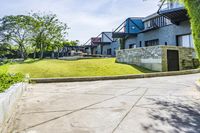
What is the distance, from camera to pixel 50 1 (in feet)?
44.2

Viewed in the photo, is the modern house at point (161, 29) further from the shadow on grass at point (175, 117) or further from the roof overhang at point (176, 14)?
the shadow on grass at point (175, 117)

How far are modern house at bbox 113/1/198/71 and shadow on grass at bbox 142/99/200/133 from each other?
262 inches

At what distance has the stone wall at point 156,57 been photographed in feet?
57.2

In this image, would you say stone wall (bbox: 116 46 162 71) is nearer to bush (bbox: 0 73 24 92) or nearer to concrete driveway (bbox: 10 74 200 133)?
concrete driveway (bbox: 10 74 200 133)

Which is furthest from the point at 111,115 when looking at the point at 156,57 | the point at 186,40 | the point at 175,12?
the point at 186,40

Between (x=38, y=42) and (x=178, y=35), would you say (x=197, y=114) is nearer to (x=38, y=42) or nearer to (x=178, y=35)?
(x=178, y=35)

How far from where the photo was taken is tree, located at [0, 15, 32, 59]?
38.9 metres

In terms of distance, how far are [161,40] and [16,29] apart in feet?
80.8

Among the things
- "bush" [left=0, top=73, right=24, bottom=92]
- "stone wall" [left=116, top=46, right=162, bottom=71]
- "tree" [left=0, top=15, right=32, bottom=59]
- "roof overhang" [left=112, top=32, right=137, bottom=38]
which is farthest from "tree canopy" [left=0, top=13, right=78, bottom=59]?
"bush" [left=0, top=73, right=24, bottom=92]

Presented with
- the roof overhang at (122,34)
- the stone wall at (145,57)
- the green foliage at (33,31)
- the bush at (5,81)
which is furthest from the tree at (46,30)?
the bush at (5,81)

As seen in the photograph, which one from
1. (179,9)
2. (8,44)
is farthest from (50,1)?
(8,44)

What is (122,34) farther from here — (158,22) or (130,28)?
(158,22)

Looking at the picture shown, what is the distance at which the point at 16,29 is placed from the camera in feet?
134

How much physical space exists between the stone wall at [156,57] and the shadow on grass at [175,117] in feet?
36.2
